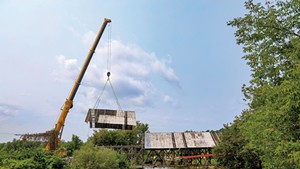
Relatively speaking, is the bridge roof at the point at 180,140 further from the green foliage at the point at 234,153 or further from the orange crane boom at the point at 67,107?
the orange crane boom at the point at 67,107

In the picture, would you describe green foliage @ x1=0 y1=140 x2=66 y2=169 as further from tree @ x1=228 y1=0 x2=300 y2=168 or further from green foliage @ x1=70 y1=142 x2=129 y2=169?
tree @ x1=228 y1=0 x2=300 y2=168

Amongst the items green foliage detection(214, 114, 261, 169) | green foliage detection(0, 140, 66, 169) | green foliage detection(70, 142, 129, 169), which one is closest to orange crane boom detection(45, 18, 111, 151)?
green foliage detection(70, 142, 129, 169)

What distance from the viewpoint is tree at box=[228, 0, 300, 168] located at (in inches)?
263

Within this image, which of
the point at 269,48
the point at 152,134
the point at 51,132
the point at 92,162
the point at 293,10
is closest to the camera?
the point at 293,10

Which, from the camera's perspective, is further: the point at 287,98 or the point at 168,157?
the point at 168,157

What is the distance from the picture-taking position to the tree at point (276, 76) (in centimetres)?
669

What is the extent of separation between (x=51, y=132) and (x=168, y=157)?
39.0 ft

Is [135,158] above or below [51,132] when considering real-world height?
below

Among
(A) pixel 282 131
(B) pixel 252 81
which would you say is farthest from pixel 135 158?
(A) pixel 282 131

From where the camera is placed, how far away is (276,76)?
28.2 ft

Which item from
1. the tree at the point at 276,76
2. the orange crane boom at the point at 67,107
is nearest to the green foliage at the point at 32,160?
the orange crane boom at the point at 67,107

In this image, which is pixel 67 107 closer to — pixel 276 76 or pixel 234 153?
pixel 234 153

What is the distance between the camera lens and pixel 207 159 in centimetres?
2684

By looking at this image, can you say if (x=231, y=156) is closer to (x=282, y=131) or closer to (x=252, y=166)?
(x=252, y=166)
